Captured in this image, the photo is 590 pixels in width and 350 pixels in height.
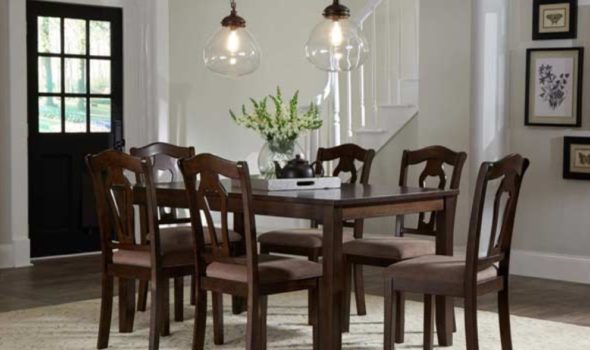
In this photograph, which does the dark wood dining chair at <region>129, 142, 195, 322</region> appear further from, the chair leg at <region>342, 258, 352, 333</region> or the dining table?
the chair leg at <region>342, 258, 352, 333</region>

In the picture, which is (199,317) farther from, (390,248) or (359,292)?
(359,292)

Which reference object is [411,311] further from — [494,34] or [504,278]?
[494,34]

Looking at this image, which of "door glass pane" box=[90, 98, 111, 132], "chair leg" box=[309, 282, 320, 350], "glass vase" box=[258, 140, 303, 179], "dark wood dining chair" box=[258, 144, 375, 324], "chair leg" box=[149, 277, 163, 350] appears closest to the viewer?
"chair leg" box=[309, 282, 320, 350]

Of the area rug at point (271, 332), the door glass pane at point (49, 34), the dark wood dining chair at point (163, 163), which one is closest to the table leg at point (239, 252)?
the area rug at point (271, 332)

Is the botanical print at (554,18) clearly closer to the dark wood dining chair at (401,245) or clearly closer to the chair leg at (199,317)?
the dark wood dining chair at (401,245)

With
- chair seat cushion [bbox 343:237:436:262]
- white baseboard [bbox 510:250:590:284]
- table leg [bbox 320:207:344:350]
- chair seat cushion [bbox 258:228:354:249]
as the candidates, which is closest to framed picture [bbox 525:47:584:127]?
white baseboard [bbox 510:250:590:284]

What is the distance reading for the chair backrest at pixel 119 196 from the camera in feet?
15.8

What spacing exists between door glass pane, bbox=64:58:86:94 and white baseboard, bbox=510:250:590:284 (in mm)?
3595

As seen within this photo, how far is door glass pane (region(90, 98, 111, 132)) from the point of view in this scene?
830 centimetres

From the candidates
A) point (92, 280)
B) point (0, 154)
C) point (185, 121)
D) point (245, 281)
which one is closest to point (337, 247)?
point (245, 281)

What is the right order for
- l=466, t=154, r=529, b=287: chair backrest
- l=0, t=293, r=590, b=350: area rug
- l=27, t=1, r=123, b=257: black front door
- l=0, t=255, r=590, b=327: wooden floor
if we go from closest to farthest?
l=466, t=154, r=529, b=287: chair backrest, l=0, t=293, r=590, b=350: area rug, l=0, t=255, r=590, b=327: wooden floor, l=27, t=1, r=123, b=257: black front door

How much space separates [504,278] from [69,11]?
4790mm

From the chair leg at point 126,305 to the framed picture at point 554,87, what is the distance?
3.38 metres

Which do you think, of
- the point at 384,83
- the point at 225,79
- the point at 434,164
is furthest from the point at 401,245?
the point at 225,79
